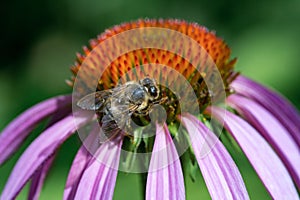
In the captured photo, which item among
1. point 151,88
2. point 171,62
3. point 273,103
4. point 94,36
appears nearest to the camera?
point 151,88

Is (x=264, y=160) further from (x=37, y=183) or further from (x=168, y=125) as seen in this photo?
(x=37, y=183)

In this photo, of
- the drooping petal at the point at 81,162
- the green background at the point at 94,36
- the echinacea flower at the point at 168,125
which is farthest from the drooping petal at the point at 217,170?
the green background at the point at 94,36

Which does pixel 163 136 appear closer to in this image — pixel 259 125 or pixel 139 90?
pixel 139 90

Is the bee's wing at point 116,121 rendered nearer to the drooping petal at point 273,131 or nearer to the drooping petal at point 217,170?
the drooping petal at point 217,170

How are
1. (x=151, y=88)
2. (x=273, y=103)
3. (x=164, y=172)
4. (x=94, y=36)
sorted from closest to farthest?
(x=164, y=172) → (x=151, y=88) → (x=273, y=103) → (x=94, y=36)

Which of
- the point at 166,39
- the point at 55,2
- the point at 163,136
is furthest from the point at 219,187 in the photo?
the point at 55,2

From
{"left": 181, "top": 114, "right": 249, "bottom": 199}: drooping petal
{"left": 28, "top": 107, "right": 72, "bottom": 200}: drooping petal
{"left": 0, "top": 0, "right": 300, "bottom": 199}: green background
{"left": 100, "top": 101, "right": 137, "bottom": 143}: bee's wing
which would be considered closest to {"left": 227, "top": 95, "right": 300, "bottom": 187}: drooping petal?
{"left": 181, "top": 114, "right": 249, "bottom": 199}: drooping petal

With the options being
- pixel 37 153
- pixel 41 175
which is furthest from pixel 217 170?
pixel 41 175
